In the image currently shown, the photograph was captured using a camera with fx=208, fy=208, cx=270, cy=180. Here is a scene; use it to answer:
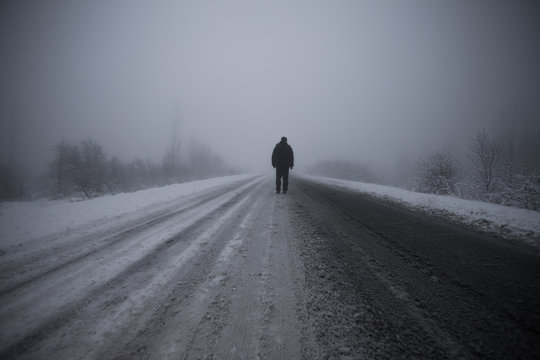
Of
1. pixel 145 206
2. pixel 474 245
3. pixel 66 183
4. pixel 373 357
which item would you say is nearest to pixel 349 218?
pixel 474 245

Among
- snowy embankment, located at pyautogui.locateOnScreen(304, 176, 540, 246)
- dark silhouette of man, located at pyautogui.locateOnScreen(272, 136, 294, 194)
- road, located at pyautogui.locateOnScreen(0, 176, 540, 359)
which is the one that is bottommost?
road, located at pyautogui.locateOnScreen(0, 176, 540, 359)

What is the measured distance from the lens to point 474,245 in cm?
279

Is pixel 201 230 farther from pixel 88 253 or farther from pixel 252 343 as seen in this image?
pixel 252 343

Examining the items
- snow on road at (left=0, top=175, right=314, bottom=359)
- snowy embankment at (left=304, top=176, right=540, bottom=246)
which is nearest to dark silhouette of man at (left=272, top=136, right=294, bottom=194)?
snowy embankment at (left=304, top=176, right=540, bottom=246)

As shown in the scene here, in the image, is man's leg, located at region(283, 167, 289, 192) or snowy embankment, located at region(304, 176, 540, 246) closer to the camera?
snowy embankment, located at region(304, 176, 540, 246)

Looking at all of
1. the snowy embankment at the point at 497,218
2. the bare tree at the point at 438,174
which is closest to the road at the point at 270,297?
the snowy embankment at the point at 497,218

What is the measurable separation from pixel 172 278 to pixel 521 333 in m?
2.54

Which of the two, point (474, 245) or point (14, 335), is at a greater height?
point (474, 245)

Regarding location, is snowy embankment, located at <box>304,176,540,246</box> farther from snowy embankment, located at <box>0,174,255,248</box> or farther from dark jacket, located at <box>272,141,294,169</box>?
snowy embankment, located at <box>0,174,255,248</box>

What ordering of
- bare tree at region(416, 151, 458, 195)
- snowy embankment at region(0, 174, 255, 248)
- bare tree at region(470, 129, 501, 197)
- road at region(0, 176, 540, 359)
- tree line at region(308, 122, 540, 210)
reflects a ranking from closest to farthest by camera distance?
road at region(0, 176, 540, 359) < snowy embankment at region(0, 174, 255, 248) < tree line at region(308, 122, 540, 210) < bare tree at region(470, 129, 501, 197) < bare tree at region(416, 151, 458, 195)

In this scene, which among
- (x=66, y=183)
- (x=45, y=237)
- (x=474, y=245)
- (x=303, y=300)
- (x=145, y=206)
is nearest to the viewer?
(x=303, y=300)

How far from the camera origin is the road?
1208 millimetres

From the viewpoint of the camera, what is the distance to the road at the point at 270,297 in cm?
121

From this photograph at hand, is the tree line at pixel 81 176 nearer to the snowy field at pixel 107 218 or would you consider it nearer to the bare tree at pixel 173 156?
the bare tree at pixel 173 156
